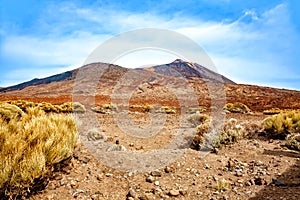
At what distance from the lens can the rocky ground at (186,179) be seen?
457 cm

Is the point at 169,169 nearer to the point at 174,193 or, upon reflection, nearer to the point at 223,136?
the point at 174,193

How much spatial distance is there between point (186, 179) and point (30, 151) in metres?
2.56

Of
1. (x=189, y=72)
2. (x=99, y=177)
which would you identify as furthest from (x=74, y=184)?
(x=189, y=72)

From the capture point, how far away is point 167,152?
6371 millimetres

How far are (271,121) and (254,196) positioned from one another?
228 inches

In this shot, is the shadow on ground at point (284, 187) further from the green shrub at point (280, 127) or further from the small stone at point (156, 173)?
the green shrub at point (280, 127)

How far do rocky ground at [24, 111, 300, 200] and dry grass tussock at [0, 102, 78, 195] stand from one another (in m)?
0.28

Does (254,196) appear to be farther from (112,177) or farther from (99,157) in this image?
(99,157)

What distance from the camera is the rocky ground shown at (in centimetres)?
457

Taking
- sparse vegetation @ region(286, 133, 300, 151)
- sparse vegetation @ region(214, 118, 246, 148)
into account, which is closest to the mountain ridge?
sparse vegetation @ region(214, 118, 246, 148)

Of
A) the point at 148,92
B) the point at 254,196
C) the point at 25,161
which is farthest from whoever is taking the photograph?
the point at 148,92

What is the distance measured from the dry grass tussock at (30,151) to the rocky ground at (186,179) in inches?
11.1

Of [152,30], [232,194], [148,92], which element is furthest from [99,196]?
[148,92]

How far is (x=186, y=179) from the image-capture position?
17.0ft
